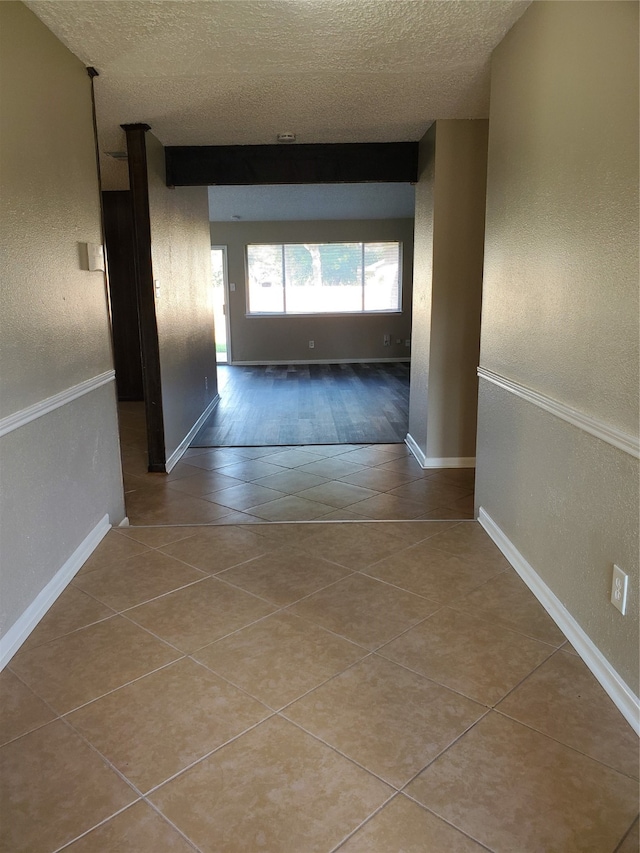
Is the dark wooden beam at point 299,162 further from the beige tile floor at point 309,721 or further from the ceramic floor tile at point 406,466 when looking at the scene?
the beige tile floor at point 309,721

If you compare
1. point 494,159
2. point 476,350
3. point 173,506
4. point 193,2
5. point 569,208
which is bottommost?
point 173,506

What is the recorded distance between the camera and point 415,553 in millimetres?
2672

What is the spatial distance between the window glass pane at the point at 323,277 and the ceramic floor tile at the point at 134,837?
9.04m

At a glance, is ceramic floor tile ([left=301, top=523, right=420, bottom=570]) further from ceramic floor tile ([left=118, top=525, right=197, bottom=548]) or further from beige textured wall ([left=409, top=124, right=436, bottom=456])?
beige textured wall ([left=409, top=124, right=436, bottom=456])

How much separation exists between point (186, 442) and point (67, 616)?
110 inches

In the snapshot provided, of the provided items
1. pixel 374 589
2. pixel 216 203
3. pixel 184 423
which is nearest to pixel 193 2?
pixel 374 589

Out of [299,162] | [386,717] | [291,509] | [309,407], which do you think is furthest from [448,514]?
[309,407]

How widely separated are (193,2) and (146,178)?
1754 mm

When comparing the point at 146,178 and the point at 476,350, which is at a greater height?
the point at 146,178

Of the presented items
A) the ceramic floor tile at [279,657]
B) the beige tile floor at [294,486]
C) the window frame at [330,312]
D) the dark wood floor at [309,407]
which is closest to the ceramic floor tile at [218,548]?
the beige tile floor at [294,486]

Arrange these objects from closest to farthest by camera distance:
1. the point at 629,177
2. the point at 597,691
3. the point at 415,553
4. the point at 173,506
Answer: the point at 629,177 < the point at 597,691 < the point at 415,553 < the point at 173,506

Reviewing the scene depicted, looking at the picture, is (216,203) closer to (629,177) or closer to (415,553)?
(415,553)

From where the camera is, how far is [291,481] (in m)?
3.95

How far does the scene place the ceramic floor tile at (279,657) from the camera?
1.78m
